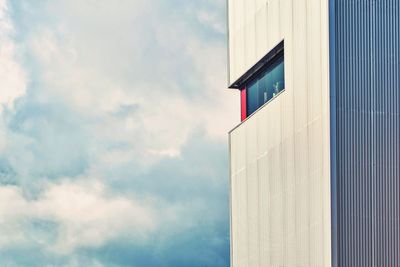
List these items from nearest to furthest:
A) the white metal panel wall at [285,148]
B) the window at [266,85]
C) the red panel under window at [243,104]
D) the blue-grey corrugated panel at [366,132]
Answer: the blue-grey corrugated panel at [366,132] → the white metal panel wall at [285,148] → the window at [266,85] → the red panel under window at [243,104]

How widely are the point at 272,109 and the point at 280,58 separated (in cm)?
423

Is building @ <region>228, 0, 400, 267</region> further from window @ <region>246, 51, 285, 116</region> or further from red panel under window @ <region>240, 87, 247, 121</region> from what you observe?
red panel under window @ <region>240, 87, 247, 121</region>

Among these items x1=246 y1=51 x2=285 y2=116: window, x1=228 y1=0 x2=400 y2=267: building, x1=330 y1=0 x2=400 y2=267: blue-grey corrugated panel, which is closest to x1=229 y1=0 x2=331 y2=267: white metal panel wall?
x1=228 y1=0 x2=400 y2=267: building

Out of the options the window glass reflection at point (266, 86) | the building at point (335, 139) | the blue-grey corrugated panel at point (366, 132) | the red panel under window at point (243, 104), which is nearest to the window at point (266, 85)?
the window glass reflection at point (266, 86)

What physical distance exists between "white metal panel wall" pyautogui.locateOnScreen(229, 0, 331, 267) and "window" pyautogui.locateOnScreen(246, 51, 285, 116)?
1.34 meters

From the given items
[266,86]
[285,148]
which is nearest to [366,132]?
[285,148]

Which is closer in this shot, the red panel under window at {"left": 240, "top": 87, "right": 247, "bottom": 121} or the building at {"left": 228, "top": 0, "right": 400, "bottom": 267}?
the building at {"left": 228, "top": 0, "right": 400, "bottom": 267}

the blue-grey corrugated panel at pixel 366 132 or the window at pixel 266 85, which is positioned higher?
the window at pixel 266 85

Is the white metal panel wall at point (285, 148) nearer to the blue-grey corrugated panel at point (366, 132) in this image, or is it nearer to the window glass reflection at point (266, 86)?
the blue-grey corrugated panel at point (366, 132)

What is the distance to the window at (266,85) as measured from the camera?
92812 millimetres

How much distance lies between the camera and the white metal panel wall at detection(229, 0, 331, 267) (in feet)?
269

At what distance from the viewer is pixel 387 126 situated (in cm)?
8144

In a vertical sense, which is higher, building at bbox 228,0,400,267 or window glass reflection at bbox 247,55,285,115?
window glass reflection at bbox 247,55,285,115

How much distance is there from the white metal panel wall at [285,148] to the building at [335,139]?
93 millimetres
